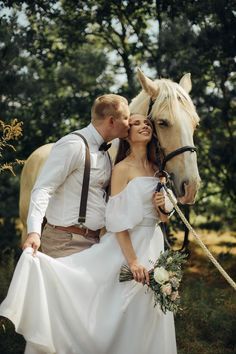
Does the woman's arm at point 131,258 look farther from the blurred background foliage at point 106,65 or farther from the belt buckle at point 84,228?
the blurred background foliage at point 106,65

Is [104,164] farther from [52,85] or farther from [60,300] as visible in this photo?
[52,85]

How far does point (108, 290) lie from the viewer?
3293 millimetres

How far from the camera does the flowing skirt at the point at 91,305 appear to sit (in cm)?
309

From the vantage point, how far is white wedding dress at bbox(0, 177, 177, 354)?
10.2 feet

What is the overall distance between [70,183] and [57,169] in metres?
0.15

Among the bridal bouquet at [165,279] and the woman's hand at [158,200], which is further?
the woman's hand at [158,200]

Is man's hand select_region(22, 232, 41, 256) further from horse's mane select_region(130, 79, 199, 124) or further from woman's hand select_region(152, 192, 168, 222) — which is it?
horse's mane select_region(130, 79, 199, 124)

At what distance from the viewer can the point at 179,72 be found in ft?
25.0

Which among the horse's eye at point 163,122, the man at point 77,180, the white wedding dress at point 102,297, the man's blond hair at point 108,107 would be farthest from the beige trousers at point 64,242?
the horse's eye at point 163,122

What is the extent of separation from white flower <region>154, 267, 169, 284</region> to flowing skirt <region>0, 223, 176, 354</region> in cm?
19

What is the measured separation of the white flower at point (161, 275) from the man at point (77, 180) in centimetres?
56

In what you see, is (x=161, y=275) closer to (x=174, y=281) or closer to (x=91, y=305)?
(x=174, y=281)

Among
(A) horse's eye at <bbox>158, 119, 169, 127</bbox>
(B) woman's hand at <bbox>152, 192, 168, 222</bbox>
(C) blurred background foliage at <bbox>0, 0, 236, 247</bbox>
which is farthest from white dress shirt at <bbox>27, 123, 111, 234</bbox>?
(C) blurred background foliage at <bbox>0, 0, 236, 247</bbox>

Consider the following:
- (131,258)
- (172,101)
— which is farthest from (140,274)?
(172,101)
